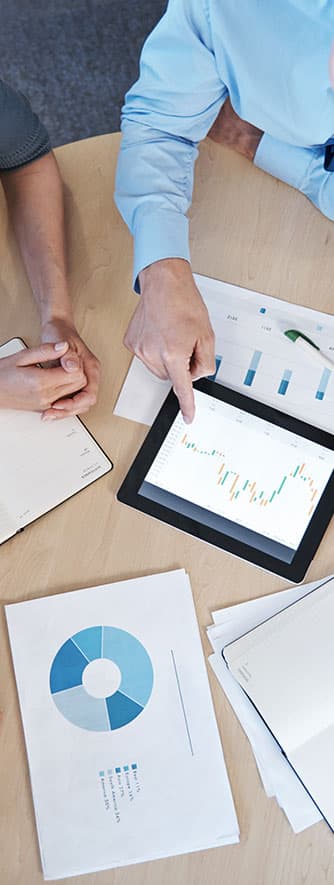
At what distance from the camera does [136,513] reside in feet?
3.30

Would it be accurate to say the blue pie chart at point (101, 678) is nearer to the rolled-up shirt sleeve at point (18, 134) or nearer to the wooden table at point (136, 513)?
the wooden table at point (136, 513)

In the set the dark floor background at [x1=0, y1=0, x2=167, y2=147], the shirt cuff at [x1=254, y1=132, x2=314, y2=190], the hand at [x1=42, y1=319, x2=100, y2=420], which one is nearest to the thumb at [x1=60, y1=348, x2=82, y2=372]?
the hand at [x1=42, y1=319, x2=100, y2=420]

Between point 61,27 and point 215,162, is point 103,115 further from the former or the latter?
point 215,162

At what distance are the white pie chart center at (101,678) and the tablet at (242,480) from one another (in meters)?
0.19

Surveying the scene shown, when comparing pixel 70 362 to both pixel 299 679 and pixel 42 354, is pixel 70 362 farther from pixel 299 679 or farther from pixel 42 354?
pixel 299 679

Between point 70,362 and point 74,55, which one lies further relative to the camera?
point 74,55

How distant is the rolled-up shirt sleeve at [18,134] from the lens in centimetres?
107

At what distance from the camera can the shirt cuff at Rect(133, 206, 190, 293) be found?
0.99m

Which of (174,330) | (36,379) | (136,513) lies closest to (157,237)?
(174,330)

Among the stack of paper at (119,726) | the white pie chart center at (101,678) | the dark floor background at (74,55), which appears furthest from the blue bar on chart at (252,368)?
the dark floor background at (74,55)

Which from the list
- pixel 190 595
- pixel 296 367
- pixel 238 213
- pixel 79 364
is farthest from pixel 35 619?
pixel 238 213

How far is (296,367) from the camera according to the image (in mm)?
1047

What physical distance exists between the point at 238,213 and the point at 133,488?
1.40 ft

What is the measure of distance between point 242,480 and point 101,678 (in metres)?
0.30
